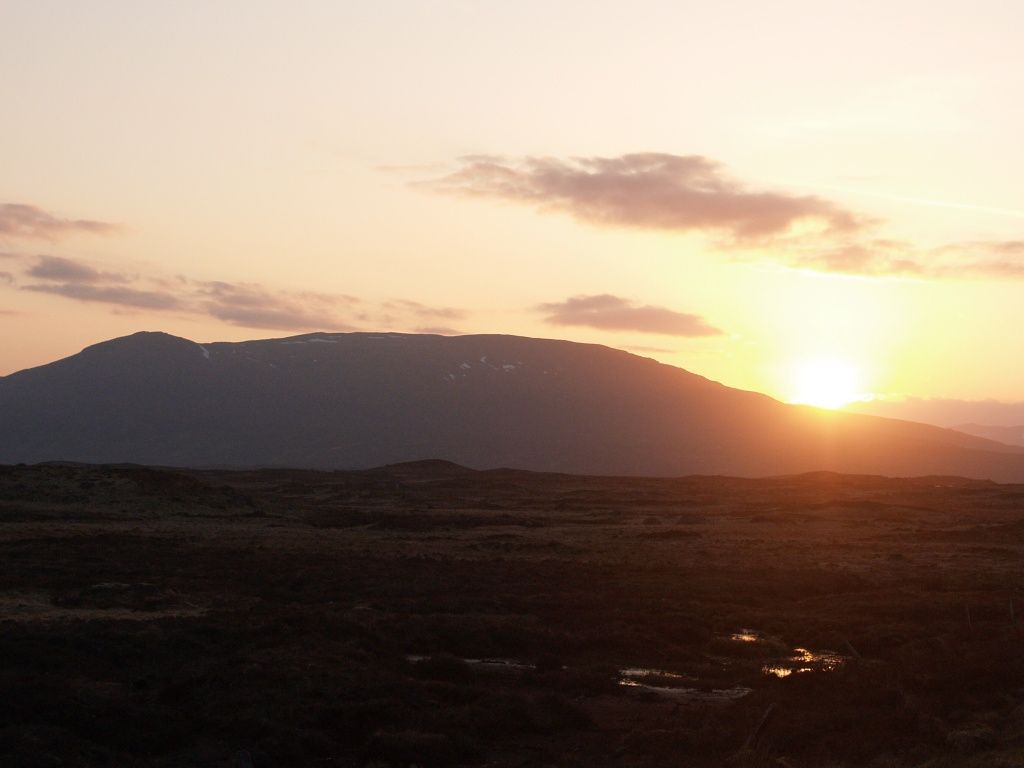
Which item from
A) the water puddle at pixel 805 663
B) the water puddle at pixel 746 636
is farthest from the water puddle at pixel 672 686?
the water puddle at pixel 746 636

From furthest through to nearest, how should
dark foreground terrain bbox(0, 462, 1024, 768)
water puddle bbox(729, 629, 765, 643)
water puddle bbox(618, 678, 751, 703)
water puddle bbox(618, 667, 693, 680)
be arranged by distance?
water puddle bbox(729, 629, 765, 643) → water puddle bbox(618, 667, 693, 680) → water puddle bbox(618, 678, 751, 703) → dark foreground terrain bbox(0, 462, 1024, 768)

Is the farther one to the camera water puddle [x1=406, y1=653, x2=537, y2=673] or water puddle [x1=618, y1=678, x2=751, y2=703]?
water puddle [x1=406, y1=653, x2=537, y2=673]

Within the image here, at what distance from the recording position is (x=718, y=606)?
35281mm

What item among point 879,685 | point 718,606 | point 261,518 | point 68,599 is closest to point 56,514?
point 261,518

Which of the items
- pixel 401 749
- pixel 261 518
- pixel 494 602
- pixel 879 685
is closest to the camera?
pixel 401 749

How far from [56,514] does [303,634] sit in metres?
43.5

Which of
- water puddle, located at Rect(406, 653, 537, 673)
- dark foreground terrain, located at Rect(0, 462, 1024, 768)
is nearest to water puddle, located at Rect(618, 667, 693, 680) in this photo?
dark foreground terrain, located at Rect(0, 462, 1024, 768)

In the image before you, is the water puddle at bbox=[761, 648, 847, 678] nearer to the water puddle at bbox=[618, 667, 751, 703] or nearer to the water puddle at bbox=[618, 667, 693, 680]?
the water puddle at bbox=[618, 667, 751, 703]

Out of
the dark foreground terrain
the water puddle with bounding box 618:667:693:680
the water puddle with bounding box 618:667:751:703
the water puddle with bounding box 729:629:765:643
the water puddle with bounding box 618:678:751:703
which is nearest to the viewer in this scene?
the dark foreground terrain

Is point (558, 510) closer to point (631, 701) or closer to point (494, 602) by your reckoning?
point (494, 602)

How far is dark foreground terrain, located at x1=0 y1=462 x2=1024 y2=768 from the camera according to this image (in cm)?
1864

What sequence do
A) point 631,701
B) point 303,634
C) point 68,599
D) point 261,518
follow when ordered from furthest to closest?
1. point 261,518
2. point 68,599
3. point 303,634
4. point 631,701

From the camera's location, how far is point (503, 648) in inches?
1096

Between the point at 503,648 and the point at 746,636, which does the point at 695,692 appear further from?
the point at 746,636
